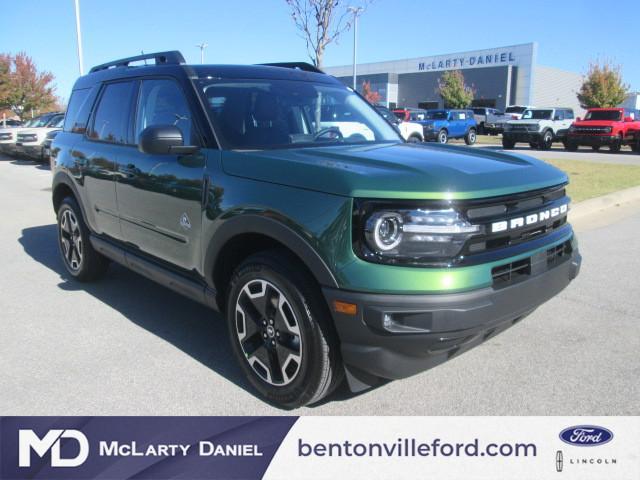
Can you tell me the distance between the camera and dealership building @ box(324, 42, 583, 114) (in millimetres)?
50500

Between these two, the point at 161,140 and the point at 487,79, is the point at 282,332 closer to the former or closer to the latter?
the point at 161,140

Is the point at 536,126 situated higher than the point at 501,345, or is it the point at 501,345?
the point at 536,126

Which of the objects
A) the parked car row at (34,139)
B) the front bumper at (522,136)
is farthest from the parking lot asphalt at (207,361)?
the front bumper at (522,136)

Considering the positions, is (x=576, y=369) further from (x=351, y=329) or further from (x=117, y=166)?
(x=117, y=166)

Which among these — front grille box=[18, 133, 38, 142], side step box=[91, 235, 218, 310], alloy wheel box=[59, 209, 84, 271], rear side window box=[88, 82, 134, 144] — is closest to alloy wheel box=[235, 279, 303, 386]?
side step box=[91, 235, 218, 310]

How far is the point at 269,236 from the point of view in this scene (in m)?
2.88

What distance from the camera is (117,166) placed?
4.16 m

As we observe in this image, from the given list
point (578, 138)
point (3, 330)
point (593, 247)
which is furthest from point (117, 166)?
point (578, 138)

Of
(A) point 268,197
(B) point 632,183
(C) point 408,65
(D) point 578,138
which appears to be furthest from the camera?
(C) point 408,65

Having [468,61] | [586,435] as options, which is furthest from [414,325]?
[468,61]

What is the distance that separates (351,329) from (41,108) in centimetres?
4818

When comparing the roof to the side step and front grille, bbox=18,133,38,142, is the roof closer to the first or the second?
the side step

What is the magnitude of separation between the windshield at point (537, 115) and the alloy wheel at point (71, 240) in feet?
76.9

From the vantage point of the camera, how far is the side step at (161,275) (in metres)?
3.42
